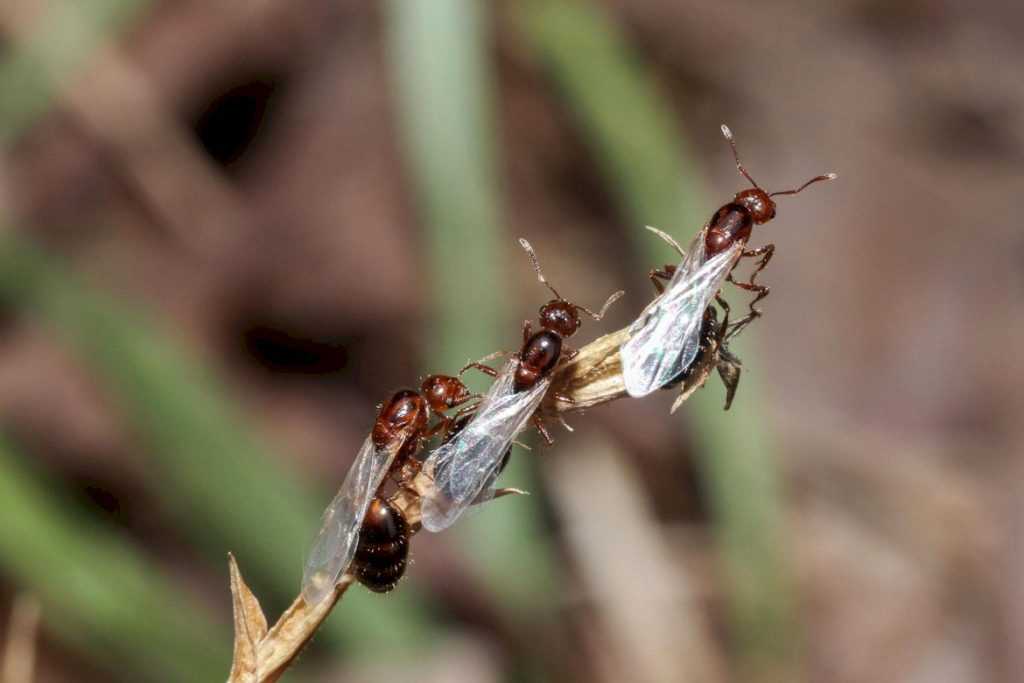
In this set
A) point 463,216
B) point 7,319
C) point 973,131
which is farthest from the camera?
point 973,131

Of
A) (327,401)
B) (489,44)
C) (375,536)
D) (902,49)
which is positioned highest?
(375,536)

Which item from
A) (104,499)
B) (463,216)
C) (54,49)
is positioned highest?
(54,49)

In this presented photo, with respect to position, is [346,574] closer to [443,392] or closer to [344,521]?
[344,521]

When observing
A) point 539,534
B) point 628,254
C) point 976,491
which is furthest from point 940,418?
point 539,534

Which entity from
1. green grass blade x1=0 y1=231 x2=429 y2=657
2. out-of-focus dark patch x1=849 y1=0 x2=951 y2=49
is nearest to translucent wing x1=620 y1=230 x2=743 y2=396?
green grass blade x1=0 y1=231 x2=429 y2=657

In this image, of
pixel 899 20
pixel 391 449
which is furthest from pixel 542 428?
pixel 899 20

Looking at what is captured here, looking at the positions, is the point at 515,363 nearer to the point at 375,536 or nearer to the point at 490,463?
the point at 490,463

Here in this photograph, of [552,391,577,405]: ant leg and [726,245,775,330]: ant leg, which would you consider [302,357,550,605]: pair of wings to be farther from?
[726,245,775,330]: ant leg
